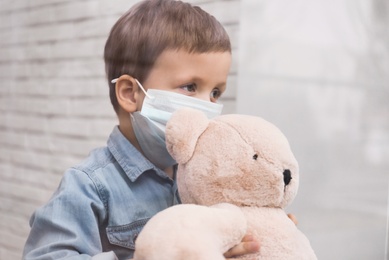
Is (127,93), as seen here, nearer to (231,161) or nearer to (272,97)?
(231,161)

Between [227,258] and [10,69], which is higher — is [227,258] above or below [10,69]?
below

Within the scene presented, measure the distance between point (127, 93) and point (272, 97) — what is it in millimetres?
432

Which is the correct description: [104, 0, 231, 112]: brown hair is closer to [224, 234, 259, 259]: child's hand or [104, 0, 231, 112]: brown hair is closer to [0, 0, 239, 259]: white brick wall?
[0, 0, 239, 259]: white brick wall

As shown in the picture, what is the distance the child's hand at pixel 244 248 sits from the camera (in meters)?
0.63

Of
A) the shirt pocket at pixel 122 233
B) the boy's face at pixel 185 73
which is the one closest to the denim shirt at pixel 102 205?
the shirt pocket at pixel 122 233

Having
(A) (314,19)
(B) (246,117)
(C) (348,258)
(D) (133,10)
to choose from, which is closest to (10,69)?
(D) (133,10)

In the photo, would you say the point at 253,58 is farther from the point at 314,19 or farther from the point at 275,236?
the point at 275,236

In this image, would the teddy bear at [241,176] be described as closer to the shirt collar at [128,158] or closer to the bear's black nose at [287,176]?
the bear's black nose at [287,176]

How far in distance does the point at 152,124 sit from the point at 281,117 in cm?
41

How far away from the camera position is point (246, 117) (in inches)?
28.2

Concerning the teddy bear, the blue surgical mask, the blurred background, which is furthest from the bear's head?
the blurred background

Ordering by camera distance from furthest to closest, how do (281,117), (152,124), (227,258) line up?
(281,117), (152,124), (227,258)

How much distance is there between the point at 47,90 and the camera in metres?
0.96

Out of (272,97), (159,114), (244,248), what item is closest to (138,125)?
(159,114)
